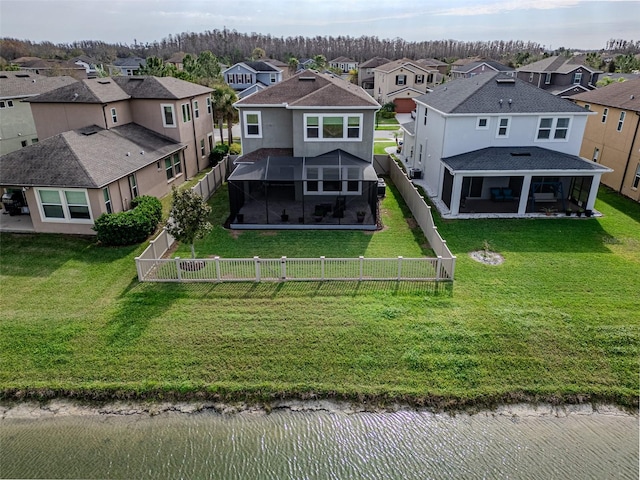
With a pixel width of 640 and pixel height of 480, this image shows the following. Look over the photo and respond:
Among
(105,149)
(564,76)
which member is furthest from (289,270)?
(564,76)

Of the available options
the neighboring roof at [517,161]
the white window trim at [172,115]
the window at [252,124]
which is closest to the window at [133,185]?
the white window trim at [172,115]

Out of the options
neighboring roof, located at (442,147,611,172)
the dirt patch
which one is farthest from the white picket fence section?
neighboring roof, located at (442,147,611,172)

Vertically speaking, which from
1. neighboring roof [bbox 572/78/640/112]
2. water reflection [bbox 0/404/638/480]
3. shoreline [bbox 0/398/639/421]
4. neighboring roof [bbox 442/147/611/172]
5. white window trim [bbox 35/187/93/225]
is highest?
neighboring roof [bbox 572/78/640/112]

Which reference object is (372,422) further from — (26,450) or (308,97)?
(308,97)

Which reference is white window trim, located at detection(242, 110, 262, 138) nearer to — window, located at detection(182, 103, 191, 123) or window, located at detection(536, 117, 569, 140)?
window, located at detection(182, 103, 191, 123)

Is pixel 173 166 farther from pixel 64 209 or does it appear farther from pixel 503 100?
pixel 503 100

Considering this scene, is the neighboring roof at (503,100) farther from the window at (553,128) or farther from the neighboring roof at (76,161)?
the neighboring roof at (76,161)
